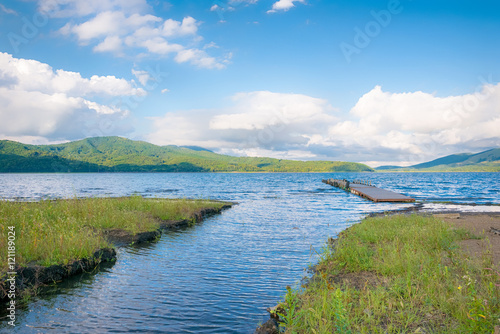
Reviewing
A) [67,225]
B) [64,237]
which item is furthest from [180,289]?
[67,225]

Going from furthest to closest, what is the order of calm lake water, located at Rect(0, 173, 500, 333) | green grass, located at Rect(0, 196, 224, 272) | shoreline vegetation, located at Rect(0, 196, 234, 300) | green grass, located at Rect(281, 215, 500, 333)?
green grass, located at Rect(0, 196, 224, 272), shoreline vegetation, located at Rect(0, 196, 234, 300), calm lake water, located at Rect(0, 173, 500, 333), green grass, located at Rect(281, 215, 500, 333)

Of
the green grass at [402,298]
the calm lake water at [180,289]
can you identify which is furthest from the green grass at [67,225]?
the green grass at [402,298]

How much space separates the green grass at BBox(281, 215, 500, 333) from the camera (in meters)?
5.86

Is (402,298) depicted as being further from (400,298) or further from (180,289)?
(180,289)

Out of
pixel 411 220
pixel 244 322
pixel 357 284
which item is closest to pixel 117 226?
pixel 244 322

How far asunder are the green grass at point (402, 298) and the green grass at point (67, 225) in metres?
9.28

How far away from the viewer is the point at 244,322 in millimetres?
8023

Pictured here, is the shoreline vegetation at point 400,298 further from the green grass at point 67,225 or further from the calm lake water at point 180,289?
the green grass at point 67,225

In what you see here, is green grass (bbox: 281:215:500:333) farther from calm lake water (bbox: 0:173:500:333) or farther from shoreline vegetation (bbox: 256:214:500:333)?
calm lake water (bbox: 0:173:500:333)

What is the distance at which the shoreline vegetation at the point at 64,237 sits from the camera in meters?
10.4

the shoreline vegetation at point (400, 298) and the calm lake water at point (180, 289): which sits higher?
the shoreline vegetation at point (400, 298)

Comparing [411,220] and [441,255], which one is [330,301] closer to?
[441,255]

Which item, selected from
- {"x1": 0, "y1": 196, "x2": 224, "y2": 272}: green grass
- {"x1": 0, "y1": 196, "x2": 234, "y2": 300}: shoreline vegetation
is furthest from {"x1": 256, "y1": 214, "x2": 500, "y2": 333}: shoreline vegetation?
{"x1": 0, "y1": 196, "x2": 224, "y2": 272}: green grass

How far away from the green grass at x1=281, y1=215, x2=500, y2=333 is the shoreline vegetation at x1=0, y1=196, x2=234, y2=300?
8.66 meters
